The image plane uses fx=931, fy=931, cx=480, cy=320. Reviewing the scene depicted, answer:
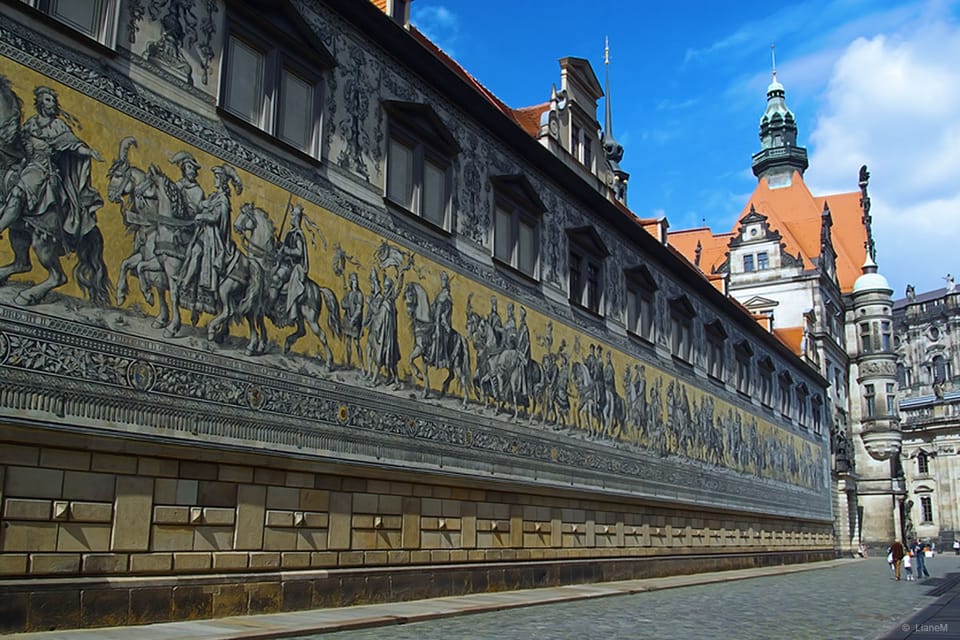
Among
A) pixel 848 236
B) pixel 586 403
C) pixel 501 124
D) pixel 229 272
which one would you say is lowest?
pixel 586 403

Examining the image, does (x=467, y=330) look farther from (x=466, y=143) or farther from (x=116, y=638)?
(x=116, y=638)

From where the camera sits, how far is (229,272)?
10.8m

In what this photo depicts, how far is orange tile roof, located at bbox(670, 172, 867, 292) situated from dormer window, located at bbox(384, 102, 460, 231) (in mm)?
38887

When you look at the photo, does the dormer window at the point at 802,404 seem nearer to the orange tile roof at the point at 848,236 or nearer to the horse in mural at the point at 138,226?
the orange tile roof at the point at 848,236

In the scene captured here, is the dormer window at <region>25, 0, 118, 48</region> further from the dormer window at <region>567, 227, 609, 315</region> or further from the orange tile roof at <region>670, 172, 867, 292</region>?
the orange tile roof at <region>670, 172, 867, 292</region>

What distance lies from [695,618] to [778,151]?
55.0 meters

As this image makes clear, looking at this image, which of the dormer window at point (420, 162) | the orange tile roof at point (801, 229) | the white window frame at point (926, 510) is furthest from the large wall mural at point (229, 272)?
the white window frame at point (926, 510)

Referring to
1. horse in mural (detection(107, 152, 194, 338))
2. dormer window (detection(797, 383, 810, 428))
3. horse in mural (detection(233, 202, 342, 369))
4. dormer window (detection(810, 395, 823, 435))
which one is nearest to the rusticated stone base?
horse in mural (detection(107, 152, 194, 338))

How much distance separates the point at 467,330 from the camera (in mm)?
15469

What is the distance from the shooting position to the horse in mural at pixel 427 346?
13977mm

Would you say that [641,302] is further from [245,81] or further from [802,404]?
[802,404]

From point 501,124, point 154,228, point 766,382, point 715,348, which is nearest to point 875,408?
point 766,382

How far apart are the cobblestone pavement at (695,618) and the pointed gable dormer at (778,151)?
153ft

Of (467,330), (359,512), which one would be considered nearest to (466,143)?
(467,330)
